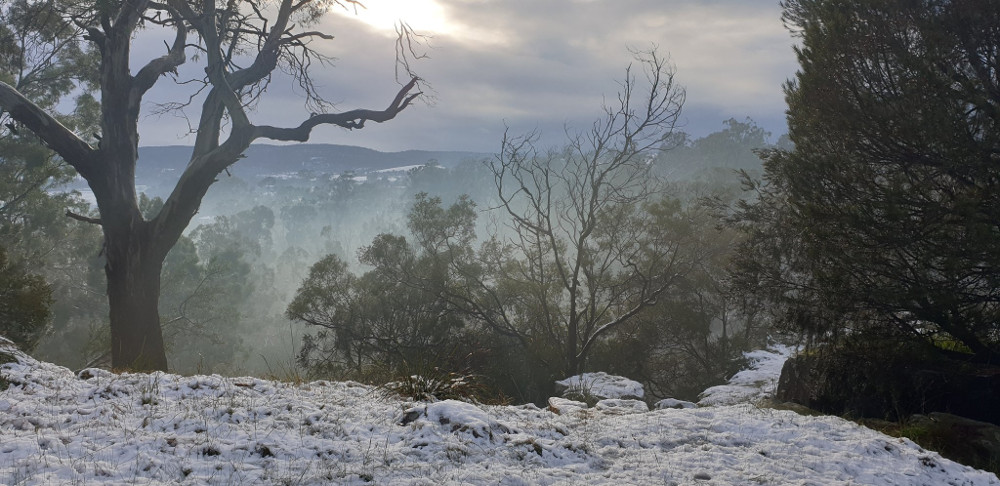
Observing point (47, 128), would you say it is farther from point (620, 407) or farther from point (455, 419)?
point (620, 407)

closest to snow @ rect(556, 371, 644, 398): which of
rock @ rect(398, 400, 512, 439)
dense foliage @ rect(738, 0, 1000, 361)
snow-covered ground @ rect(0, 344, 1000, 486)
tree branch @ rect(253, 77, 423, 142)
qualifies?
dense foliage @ rect(738, 0, 1000, 361)

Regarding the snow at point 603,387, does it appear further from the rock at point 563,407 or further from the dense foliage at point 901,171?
the dense foliage at point 901,171

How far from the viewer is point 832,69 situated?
326 inches

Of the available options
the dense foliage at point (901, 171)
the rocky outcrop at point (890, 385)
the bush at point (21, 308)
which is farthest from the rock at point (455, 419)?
the bush at point (21, 308)

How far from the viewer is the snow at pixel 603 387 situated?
31.1 ft

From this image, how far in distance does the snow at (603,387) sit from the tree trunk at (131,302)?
272 inches

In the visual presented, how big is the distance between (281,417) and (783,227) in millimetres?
8685

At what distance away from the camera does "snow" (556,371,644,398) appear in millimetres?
9484

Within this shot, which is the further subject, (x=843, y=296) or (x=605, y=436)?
(x=843, y=296)

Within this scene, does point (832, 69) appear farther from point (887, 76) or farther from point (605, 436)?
point (605, 436)

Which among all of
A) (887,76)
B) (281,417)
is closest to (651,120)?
(887,76)

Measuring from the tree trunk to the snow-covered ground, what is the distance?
135 inches

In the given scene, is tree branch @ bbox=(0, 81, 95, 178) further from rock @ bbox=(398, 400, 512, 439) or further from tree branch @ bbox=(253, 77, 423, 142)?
rock @ bbox=(398, 400, 512, 439)

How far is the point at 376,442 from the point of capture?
13.6 ft
